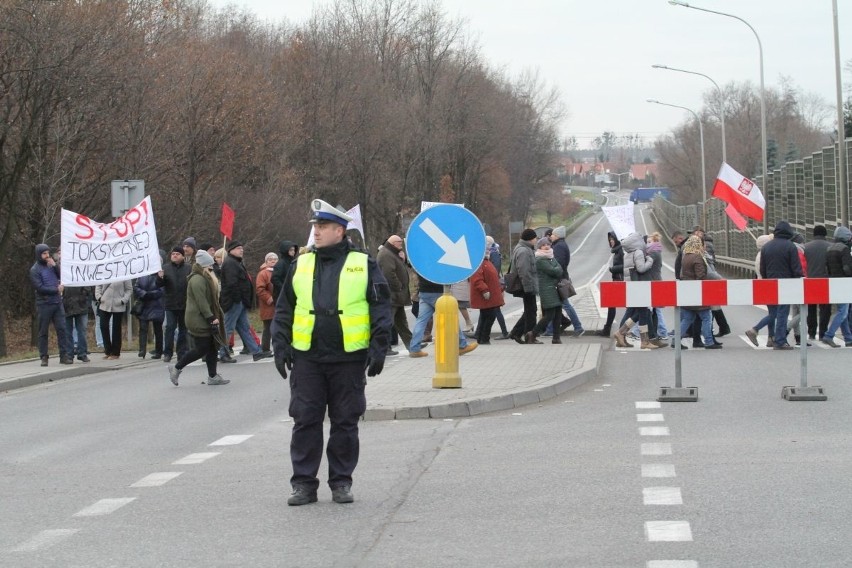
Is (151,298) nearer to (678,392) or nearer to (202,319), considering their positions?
(202,319)

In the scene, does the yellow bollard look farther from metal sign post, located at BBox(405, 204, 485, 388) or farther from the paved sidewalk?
the paved sidewalk

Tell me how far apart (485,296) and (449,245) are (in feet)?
21.1

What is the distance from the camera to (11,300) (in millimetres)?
38188

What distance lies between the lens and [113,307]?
68.1 feet

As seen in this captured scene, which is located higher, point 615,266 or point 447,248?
point 447,248

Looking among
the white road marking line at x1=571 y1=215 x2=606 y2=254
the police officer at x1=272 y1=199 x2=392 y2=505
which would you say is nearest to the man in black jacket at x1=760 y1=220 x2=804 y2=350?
the police officer at x1=272 y1=199 x2=392 y2=505

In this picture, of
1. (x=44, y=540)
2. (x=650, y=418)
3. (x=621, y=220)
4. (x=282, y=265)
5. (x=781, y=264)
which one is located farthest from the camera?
(x=621, y=220)

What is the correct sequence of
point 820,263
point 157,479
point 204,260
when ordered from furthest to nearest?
point 820,263 → point 204,260 → point 157,479

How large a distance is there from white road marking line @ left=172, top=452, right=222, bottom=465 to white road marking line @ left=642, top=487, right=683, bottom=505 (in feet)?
11.7

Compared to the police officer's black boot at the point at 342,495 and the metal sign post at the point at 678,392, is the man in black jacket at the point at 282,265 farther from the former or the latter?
the police officer's black boot at the point at 342,495

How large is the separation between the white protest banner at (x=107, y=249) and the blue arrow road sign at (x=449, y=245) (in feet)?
27.0

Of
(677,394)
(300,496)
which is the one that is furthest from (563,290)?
(300,496)

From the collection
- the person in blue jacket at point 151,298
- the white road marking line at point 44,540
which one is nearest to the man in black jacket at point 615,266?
the person in blue jacket at point 151,298

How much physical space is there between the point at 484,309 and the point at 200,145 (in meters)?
19.6
